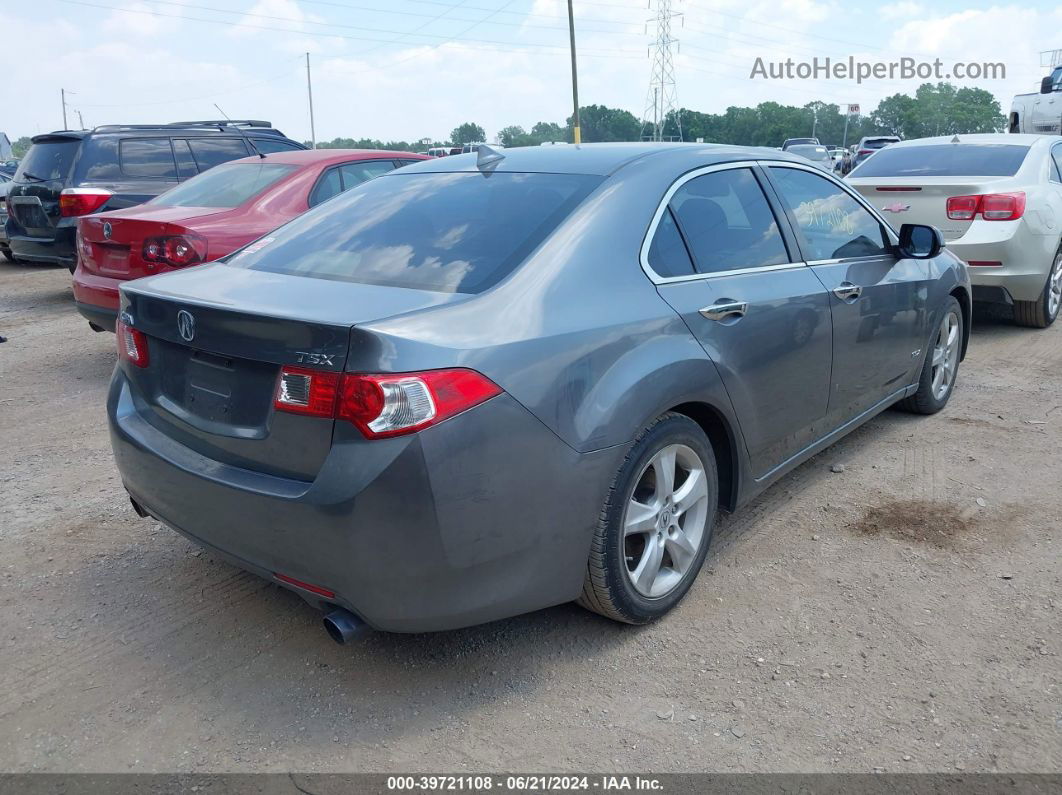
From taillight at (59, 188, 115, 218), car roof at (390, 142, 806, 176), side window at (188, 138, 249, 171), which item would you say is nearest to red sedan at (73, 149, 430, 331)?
taillight at (59, 188, 115, 218)

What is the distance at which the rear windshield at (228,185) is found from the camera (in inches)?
258

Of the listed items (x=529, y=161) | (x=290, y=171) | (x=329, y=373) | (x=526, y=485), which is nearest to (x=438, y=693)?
(x=526, y=485)

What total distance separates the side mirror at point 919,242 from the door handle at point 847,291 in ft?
2.12

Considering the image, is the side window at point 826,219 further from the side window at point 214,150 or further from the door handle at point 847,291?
the side window at point 214,150

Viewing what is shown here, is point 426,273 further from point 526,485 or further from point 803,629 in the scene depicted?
point 803,629

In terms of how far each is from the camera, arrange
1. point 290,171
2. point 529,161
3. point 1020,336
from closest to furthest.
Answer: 1. point 529,161
2. point 290,171
3. point 1020,336

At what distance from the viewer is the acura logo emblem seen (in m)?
2.64

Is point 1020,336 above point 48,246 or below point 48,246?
below

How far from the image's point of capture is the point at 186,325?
266 centimetres

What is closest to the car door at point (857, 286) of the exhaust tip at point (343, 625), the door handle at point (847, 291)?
the door handle at point (847, 291)

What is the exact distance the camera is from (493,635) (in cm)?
297

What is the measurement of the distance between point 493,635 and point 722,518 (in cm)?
136

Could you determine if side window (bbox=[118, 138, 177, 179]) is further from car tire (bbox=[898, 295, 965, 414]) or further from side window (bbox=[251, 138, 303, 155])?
car tire (bbox=[898, 295, 965, 414])

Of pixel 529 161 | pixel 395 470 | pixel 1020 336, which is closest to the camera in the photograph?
pixel 395 470
